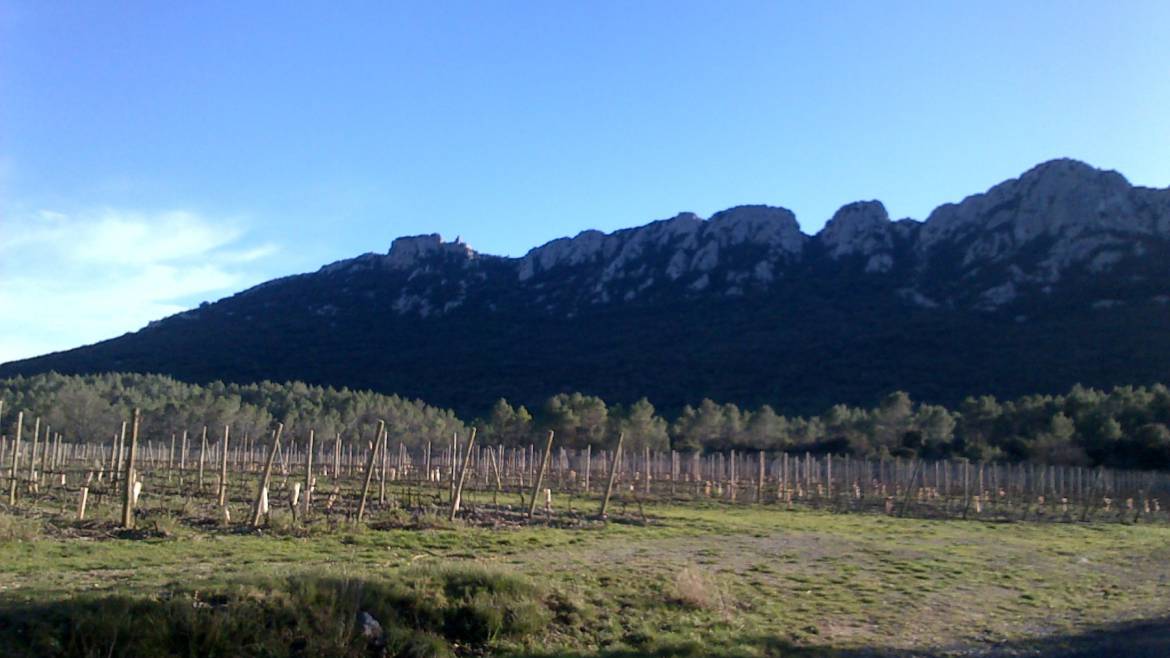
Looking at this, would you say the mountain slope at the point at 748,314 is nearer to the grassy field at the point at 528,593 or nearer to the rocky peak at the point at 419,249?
the rocky peak at the point at 419,249

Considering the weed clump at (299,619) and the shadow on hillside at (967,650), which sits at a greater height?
the weed clump at (299,619)

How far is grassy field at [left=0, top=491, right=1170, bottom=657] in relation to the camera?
9203 mm

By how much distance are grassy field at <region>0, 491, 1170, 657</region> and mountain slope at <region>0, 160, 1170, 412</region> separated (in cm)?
5060

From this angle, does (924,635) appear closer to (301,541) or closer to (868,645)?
(868,645)

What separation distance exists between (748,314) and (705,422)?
103 ft

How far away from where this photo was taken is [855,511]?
32.7 meters

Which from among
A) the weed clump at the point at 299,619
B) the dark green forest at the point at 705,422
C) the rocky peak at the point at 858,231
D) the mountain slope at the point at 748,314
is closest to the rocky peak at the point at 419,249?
the mountain slope at the point at 748,314

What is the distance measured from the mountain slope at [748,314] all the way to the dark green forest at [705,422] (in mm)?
9075

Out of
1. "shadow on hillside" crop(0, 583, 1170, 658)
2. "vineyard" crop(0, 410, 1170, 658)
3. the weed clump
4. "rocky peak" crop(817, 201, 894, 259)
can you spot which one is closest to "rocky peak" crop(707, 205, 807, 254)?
"rocky peak" crop(817, 201, 894, 259)

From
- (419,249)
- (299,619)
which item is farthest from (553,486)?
(419,249)

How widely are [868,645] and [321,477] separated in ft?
98.1

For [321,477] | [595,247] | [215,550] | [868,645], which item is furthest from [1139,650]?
[595,247]

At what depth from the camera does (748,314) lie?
8912 centimetres

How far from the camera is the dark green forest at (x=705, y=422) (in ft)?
156
